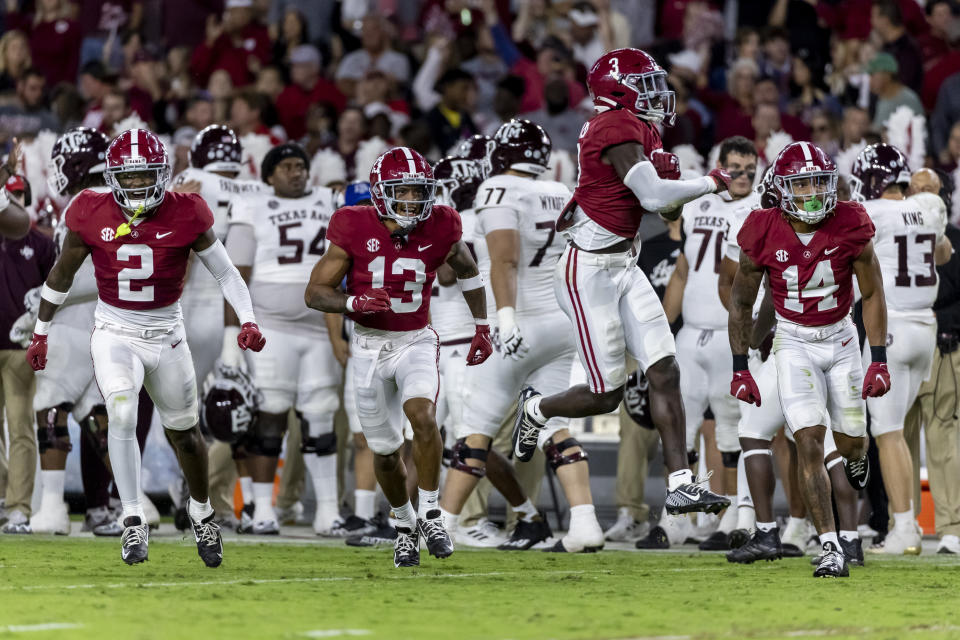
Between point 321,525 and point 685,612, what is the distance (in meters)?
4.66

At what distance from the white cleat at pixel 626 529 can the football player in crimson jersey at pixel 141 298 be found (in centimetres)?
330

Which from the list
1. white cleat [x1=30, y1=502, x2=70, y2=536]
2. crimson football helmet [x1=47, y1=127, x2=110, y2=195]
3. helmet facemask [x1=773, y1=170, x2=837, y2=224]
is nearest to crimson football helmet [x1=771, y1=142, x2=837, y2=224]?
helmet facemask [x1=773, y1=170, x2=837, y2=224]

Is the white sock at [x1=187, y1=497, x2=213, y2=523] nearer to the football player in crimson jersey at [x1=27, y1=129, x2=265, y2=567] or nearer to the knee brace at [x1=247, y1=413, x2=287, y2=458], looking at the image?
the football player in crimson jersey at [x1=27, y1=129, x2=265, y2=567]

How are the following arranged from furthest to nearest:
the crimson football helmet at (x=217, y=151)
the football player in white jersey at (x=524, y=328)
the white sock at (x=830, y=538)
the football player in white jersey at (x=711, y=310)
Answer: the crimson football helmet at (x=217, y=151), the football player in white jersey at (x=711, y=310), the football player in white jersey at (x=524, y=328), the white sock at (x=830, y=538)

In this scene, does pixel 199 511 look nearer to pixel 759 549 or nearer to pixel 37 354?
pixel 37 354

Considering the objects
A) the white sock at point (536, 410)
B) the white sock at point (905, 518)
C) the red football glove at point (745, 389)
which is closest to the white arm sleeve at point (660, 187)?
the red football glove at point (745, 389)

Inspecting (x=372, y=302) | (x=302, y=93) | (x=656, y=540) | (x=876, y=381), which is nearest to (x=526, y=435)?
(x=372, y=302)

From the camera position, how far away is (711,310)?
9.98 metres

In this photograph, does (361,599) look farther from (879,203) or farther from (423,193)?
(879,203)

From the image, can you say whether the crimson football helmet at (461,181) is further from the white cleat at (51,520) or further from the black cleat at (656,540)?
the white cleat at (51,520)

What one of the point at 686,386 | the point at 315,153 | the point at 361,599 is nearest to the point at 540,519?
the point at 686,386

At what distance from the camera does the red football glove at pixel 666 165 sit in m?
7.79

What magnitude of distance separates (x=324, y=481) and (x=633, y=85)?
3939 mm

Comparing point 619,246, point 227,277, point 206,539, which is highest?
point 619,246
